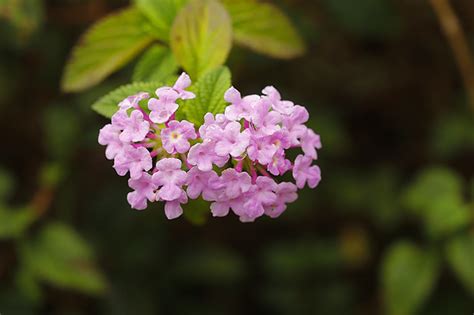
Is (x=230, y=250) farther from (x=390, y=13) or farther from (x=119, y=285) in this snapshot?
(x=390, y=13)

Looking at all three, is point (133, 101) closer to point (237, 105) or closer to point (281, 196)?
point (237, 105)

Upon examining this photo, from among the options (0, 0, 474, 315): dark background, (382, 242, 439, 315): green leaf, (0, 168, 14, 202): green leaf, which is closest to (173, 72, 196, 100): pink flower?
(0, 0, 474, 315): dark background

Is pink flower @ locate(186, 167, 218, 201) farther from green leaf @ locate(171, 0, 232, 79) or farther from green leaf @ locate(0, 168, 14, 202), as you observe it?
green leaf @ locate(0, 168, 14, 202)

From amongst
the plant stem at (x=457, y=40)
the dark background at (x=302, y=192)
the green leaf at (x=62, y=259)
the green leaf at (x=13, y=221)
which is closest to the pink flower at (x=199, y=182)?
the green leaf at (x=62, y=259)

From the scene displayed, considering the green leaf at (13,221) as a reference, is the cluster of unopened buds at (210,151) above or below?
above

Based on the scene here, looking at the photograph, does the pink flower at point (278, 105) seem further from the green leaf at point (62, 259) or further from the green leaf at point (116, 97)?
the green leaf at point (62, 259)
